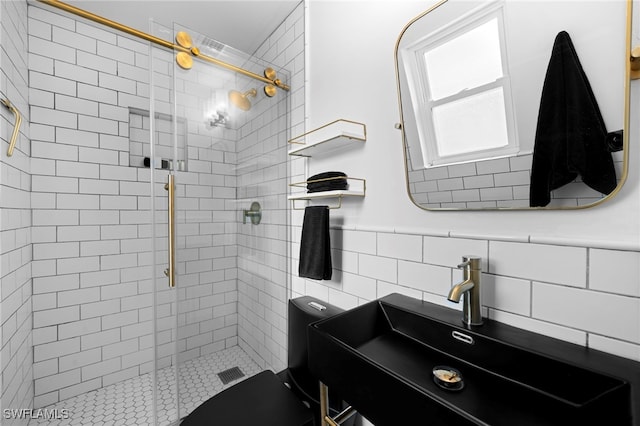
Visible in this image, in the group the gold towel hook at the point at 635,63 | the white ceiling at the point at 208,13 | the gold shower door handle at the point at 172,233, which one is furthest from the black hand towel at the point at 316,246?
the white ceiling at the point at 208,13

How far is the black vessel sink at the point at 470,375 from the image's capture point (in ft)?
1.88

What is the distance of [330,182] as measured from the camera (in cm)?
141

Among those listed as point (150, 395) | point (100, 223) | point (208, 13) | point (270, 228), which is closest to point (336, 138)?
point (270, 228)

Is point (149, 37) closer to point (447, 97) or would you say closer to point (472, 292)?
point (447, 97)

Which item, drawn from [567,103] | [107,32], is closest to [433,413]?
[567,103]

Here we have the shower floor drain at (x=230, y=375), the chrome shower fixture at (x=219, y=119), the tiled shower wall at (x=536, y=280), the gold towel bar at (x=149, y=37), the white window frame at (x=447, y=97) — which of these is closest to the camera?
the tiled shower wall at (x=536, y=280)

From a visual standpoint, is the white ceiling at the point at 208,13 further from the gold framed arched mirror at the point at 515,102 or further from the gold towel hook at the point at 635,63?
the gold towel hook at the point at 635,63

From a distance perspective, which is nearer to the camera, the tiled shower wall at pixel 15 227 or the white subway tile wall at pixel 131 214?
the tiled shower wall at pixel 15 227

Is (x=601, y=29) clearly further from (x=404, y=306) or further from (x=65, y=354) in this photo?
(x=65, y=354)

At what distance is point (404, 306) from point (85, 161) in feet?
7.92

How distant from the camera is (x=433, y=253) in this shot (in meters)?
1.07

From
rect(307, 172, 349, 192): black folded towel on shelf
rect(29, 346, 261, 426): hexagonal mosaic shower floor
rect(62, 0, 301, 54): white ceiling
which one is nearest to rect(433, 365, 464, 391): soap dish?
rect(307, 172, 349, 192): black folded towel on shelf

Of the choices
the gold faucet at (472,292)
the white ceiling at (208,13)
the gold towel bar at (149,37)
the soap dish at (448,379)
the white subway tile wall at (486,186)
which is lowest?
the soap dish at (448,379)

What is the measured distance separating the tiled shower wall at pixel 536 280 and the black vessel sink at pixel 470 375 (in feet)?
0.15
